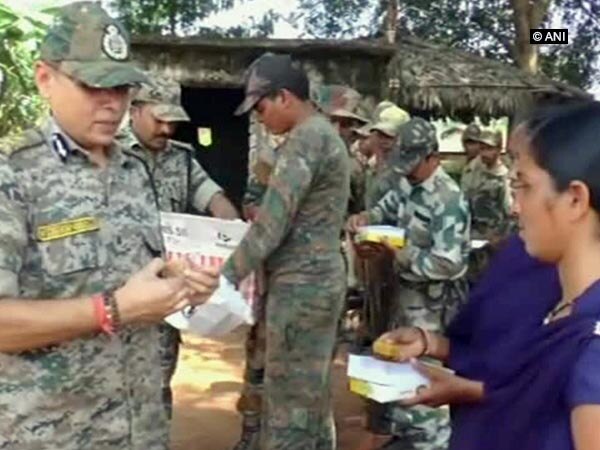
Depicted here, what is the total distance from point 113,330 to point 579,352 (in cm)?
100

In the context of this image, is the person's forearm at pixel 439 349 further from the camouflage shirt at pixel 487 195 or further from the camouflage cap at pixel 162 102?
the camouflage shirt at pixel 487 195

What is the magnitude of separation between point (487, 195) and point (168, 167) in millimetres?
5283

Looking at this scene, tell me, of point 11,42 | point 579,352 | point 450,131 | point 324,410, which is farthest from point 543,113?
point 450,131

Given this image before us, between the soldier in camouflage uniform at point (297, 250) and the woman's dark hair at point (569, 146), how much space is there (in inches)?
101

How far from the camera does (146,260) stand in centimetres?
245

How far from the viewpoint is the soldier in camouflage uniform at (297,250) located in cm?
438

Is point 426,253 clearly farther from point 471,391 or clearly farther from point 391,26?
point 391,26

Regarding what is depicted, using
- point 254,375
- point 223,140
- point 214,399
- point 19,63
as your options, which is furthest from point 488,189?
point 223,140

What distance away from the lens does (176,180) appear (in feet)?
15.0

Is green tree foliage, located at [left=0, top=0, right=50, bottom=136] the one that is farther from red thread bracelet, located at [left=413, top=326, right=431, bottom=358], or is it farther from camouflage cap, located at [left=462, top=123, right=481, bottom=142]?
red thread bracelet, located at [left=413, top=326, right=431, bottom=358]

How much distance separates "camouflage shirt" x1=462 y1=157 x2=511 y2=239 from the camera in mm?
8922

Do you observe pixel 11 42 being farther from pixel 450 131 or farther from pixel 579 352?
pixel 450 131

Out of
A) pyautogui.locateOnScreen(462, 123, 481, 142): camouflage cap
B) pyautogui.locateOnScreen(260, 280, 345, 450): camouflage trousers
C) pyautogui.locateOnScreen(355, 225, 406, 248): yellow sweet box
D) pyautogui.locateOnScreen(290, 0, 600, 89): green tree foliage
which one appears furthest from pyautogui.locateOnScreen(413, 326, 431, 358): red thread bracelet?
pyautogui.locateOnScreen(290, 0, 600, 89): green tree foliage

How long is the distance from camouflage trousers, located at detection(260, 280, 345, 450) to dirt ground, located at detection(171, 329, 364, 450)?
1029mm
